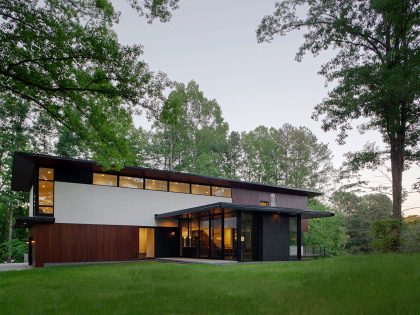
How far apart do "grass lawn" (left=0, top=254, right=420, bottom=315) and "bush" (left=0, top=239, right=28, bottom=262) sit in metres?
24.0

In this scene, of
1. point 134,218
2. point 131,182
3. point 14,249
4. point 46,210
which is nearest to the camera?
point 46,210

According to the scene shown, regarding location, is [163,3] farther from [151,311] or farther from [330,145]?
[330,145]

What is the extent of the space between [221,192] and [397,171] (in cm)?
1352

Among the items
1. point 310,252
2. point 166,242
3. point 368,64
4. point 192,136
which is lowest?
point 310,252

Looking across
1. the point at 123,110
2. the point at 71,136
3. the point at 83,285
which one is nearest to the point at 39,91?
the point at 123,110

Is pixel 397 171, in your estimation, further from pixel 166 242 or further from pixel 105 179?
pixel 105 179

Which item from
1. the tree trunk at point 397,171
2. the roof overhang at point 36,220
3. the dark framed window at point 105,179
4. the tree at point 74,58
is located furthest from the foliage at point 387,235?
the roof overhang at point 36,220

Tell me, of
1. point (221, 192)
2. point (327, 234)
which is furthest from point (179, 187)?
point (327, 234)

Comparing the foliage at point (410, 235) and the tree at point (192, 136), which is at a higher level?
the tree at point (192, 136)

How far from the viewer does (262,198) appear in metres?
28.9

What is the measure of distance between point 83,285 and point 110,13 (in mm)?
8225

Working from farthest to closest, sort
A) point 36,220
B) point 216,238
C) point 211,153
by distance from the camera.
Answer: point 211,153
point 216,238
point 36,220

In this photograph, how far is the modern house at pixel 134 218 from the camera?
20.0m

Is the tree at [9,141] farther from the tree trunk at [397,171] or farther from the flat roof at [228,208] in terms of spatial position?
the tree trunk at [397,171]
